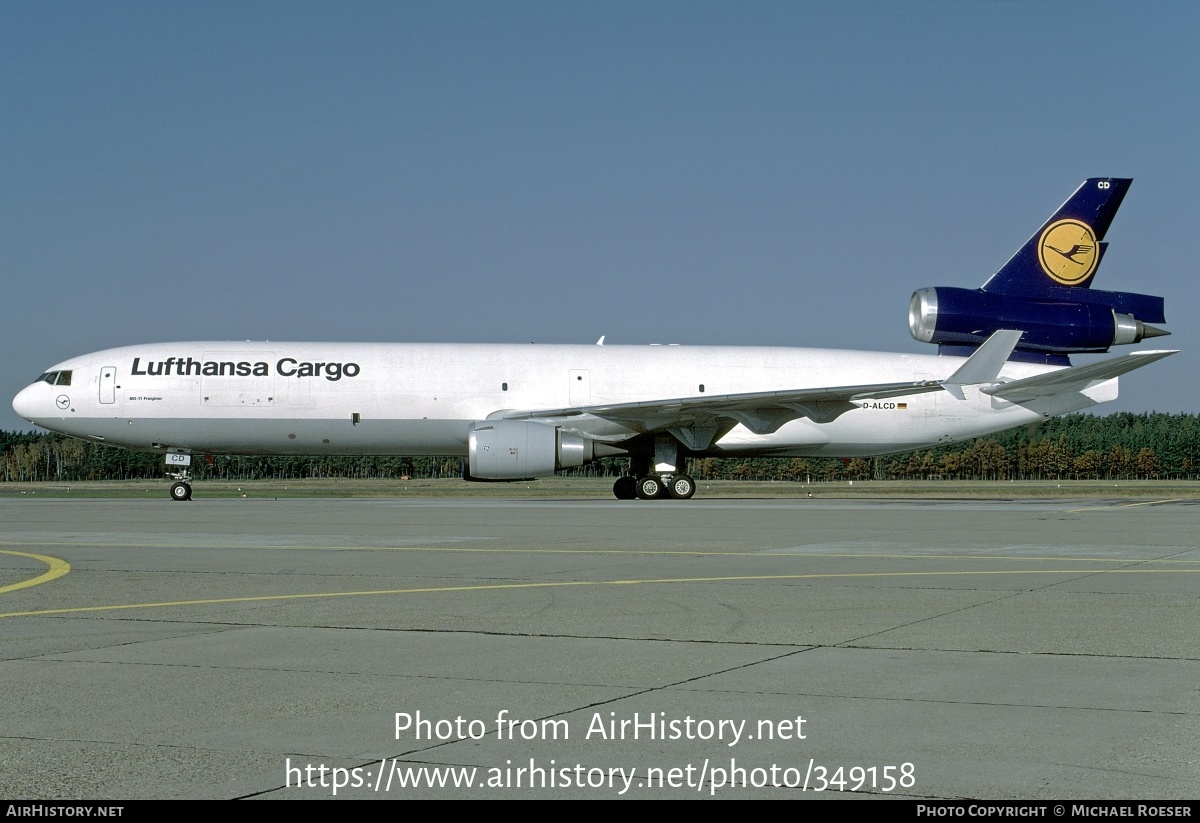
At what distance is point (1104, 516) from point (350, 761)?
826 inches

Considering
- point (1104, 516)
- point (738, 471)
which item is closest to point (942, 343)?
point (1104, 516)

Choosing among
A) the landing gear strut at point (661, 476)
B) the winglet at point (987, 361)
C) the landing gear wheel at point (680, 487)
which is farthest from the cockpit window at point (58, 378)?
the winglet at point (987, 361)

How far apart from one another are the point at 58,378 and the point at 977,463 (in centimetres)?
11876

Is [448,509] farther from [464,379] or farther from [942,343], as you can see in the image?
[942,343]

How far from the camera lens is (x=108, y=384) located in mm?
29688

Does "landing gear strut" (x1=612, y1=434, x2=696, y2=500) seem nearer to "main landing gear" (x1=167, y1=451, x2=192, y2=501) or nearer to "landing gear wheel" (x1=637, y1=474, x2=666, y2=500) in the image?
"landing gear wheel" (x1=637, y1=474, x2=666, y2=500)

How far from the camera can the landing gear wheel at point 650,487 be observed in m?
30.5

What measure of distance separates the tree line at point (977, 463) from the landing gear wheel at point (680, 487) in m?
82.7

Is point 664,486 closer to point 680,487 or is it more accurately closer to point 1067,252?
point 680,487

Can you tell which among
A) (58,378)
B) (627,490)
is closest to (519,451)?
(627,490)

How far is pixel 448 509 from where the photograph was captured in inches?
1021

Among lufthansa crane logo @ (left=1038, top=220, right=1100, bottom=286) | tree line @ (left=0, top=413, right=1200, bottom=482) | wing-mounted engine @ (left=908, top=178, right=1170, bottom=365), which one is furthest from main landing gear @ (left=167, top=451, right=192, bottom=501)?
tree line @ (left=0, top=413, right=1200, bottom=482)

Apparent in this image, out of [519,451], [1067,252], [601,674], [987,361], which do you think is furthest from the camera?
[1067,252]

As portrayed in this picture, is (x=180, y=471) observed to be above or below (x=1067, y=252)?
below
